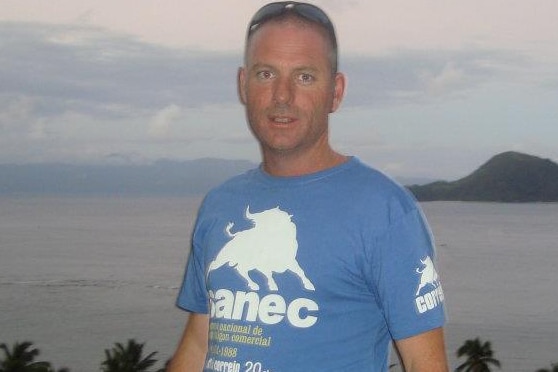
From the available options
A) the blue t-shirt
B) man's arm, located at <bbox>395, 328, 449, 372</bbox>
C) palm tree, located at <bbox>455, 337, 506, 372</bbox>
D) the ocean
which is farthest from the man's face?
the ocean

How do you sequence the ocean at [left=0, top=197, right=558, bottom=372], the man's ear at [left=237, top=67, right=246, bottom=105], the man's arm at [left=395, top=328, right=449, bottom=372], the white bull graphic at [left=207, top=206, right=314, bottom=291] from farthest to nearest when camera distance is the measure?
1. the ocean at [left=0, top=197, right=558, bottom=372]
2. the man's ear at [left=237, top=67, right=246, bottom=105]
3. the white bull graphic at [left=207, top=206, right=314, bottom=291]
4. the man's arm at [left=395, top=328, right=449, bottom=372]

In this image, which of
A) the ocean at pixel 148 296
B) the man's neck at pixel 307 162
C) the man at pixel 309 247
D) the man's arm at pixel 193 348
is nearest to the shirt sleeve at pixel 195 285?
the man's arm at pixel 193 348

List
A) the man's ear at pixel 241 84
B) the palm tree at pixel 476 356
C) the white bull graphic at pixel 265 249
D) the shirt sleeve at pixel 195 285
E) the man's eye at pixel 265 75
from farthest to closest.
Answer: the palm tree at pixel 476 356, the shirt sleeve at pixel 195 285, the man's ear at pixel 241 84, the man's eye at pixel 265 75, the white bull graphic at pixel 265 249

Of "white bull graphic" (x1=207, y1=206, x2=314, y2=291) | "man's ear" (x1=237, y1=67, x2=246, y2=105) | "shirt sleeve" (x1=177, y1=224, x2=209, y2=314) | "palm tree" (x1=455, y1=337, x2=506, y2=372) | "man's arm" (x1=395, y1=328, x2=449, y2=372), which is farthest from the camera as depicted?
"palm tree" (x1=455, y1=337, x2=506, y2=372)

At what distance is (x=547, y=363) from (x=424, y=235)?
70994mm

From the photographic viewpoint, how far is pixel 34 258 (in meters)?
125

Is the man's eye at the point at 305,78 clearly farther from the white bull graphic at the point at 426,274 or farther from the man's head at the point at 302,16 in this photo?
the white bull graphic at the point at 426,274

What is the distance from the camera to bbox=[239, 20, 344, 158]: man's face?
2453mm

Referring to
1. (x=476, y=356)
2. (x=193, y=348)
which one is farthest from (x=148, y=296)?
(x=193, y=348)

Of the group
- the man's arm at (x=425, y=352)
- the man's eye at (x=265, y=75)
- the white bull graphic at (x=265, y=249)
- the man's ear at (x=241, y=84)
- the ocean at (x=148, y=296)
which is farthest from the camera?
the ocean at (x=148, y=296)

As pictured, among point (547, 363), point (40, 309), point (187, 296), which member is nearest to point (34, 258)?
point (40, 309)

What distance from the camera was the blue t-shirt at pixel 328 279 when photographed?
2.28 meters

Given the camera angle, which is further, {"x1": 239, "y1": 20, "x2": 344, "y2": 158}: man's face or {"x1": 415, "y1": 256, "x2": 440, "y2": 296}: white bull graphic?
{"x1": 239, "y1": 20, "x2": 344, "y2": 158}: man's face

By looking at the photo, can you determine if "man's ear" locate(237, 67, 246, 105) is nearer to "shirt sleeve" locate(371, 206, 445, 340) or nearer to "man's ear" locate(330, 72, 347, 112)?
"man's ear" locate(330, 72, 347, 112)
